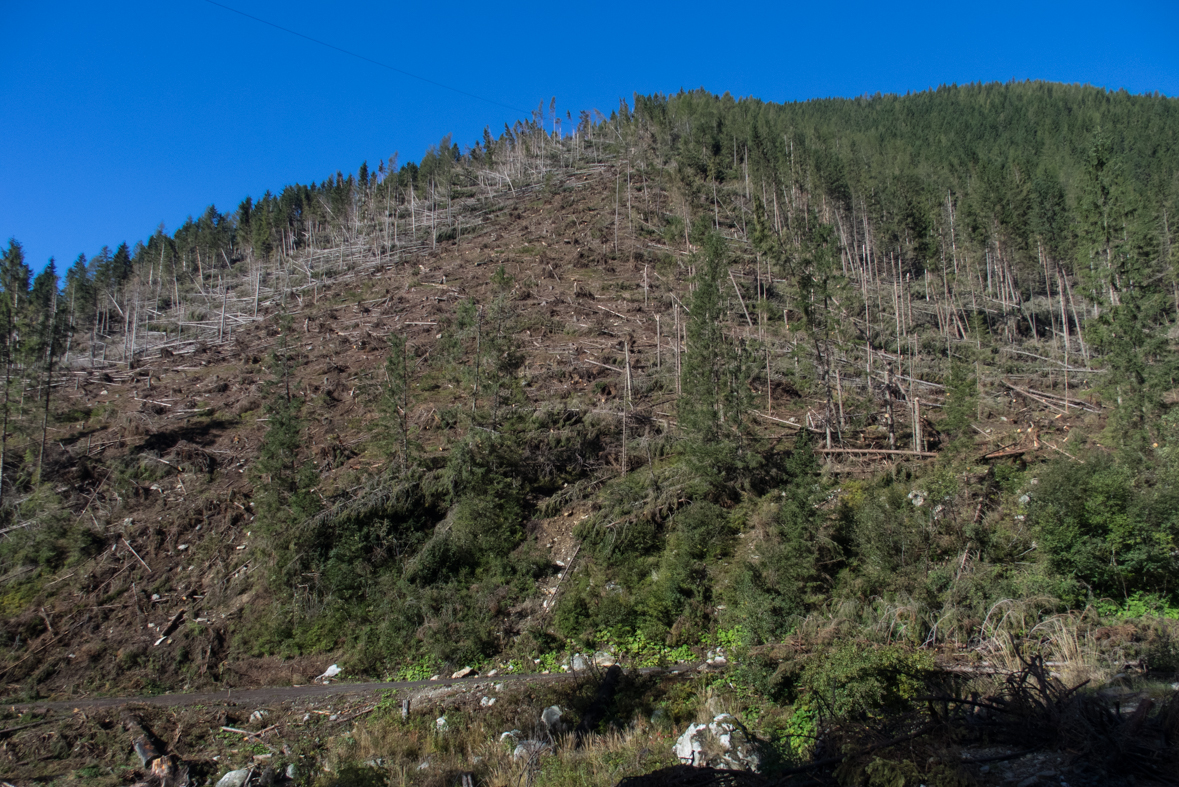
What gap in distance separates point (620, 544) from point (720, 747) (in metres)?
10.3

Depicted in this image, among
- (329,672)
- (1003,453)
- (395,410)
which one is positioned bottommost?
(329,672)

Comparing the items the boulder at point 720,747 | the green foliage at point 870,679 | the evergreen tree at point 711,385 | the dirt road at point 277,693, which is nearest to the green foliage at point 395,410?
the dirt road at point 277,693

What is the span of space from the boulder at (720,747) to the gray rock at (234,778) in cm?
782

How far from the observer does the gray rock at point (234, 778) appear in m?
10.7

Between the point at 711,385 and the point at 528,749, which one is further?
the point at 711,385

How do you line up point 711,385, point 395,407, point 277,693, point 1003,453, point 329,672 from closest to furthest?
point 277,693
point 329,672
point 1003,453
point 711,385
point 395,407

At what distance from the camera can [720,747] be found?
313 inches

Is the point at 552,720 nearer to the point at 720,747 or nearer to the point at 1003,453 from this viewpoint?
the point at 720,747

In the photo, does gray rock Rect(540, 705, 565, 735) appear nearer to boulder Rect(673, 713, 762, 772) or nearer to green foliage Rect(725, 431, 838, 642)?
boulder Rect(673, 713, 762, 772)

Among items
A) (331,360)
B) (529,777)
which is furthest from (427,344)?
(529,777)

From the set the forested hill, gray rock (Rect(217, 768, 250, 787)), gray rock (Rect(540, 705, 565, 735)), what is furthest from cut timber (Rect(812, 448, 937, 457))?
gray rock (Rect(217, 768, 250, 787))

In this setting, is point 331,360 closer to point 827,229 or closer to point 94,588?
point 94,588

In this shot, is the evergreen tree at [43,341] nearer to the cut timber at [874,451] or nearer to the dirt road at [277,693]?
the dirt road at [277,693]

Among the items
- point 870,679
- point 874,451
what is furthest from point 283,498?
point 874,451
